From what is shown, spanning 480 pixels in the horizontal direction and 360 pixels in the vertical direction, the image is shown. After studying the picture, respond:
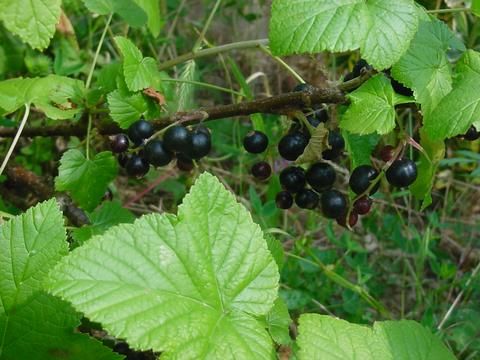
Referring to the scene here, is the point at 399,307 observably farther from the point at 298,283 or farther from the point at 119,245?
the point at 119,245

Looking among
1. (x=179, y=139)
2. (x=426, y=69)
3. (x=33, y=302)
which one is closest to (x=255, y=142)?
(x=179, y=139)

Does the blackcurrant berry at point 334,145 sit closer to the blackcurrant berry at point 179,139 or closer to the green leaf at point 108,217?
the blackcurrant berry at point 179,139


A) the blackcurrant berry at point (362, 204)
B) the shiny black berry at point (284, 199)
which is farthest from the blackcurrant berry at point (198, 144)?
the blackcurrant berry at point (362, 204)

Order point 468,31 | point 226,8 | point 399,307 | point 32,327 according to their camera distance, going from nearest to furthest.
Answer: point 32,327, point 399,307, point 468,31, point 226,8

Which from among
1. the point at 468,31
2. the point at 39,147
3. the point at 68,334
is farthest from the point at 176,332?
the point at 468,31

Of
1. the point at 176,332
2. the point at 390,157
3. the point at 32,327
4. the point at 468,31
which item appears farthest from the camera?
the point at 468,31

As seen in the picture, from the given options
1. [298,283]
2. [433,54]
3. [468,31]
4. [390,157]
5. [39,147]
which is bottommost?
[298,283]
